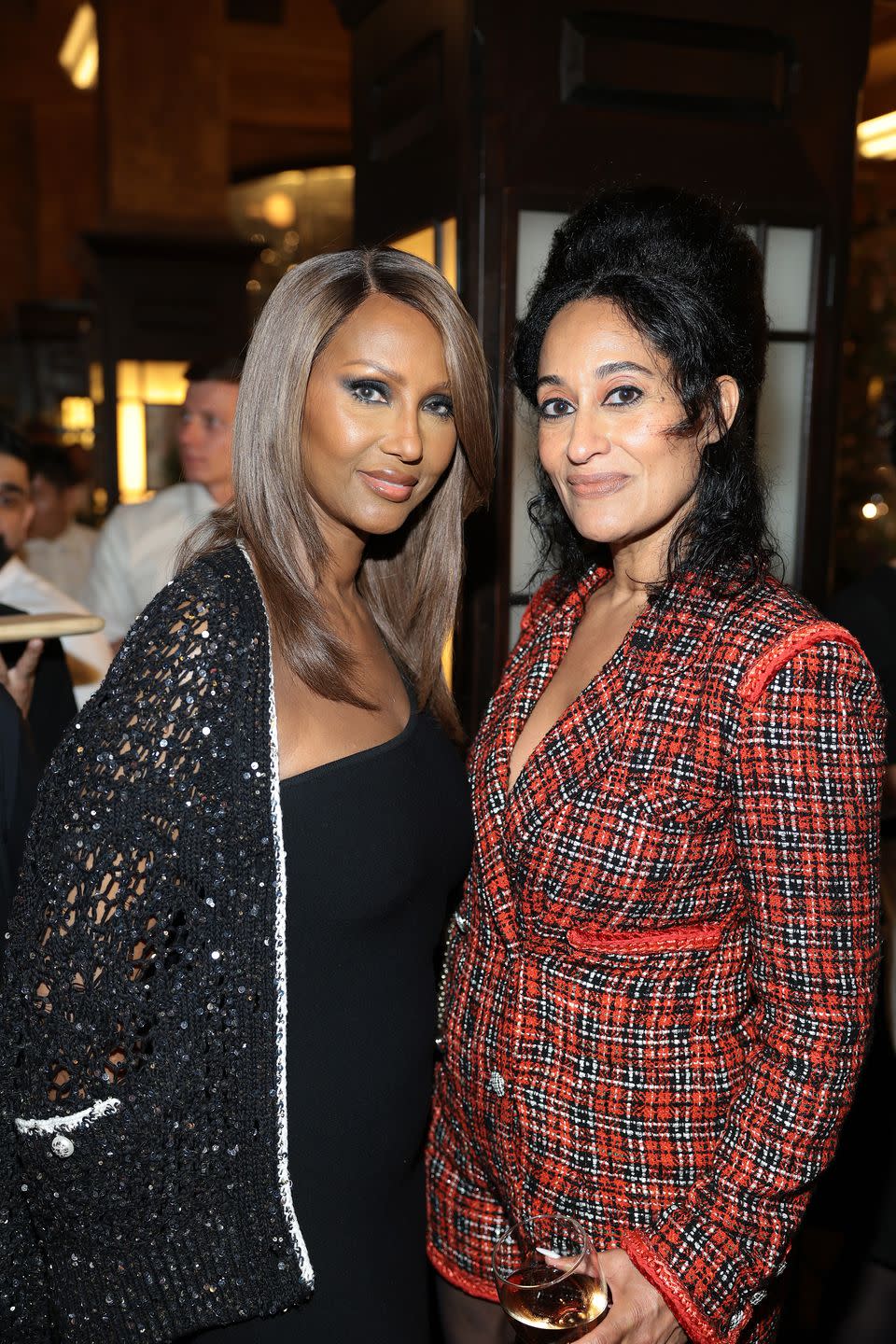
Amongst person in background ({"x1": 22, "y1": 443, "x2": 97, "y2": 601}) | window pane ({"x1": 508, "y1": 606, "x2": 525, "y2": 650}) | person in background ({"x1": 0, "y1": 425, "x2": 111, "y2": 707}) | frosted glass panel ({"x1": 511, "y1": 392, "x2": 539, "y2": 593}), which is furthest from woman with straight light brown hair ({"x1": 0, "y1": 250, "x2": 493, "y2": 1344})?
person in background ({"x1": 22, "y1": 443, "x2": 97, "y2": 601})

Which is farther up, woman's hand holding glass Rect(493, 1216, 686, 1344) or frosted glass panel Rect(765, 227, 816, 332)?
frosted glass panel Rect(765, 227, 816, 332)

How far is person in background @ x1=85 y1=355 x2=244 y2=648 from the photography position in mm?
3859

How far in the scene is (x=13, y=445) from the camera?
10.1ft

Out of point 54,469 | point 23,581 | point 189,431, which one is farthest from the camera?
point 54,469

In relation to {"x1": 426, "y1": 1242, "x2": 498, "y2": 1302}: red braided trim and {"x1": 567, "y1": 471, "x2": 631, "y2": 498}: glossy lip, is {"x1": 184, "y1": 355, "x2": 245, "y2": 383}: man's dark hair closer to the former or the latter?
{"x1": 567, "y1": 471, "x2": 631, "y2": 498}: glossy lip

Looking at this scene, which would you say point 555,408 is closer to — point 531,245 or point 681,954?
point 681,954

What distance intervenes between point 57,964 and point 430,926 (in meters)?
0.48

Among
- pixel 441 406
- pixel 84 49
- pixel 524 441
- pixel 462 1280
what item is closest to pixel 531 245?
pixel 524 441

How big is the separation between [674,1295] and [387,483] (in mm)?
1028

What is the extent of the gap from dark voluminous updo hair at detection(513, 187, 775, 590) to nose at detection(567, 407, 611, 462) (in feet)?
0.31

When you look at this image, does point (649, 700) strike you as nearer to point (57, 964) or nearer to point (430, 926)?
point (430, 926)

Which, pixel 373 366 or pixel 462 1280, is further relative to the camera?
pixel 462 1280

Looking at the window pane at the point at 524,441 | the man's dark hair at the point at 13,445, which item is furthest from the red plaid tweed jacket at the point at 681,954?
the man's dark hair at the point at 13,445

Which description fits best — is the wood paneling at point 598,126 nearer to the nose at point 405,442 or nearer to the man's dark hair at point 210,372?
the nose at point 405,442
